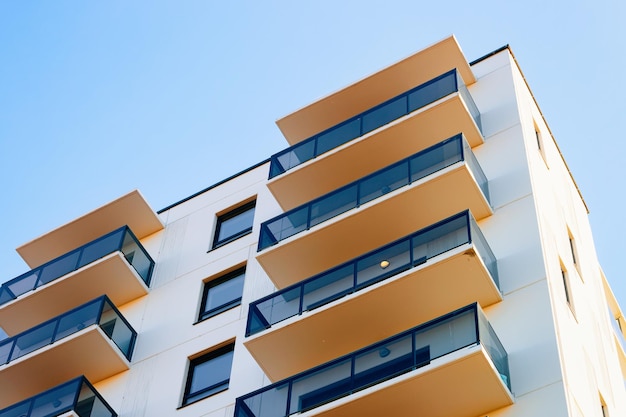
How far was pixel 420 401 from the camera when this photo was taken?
19.8m

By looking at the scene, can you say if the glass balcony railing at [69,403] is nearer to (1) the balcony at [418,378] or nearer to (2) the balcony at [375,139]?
(1) the balcony at [418,378]

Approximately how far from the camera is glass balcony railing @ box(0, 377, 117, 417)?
2527cm

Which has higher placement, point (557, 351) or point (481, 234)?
point (481, 234)

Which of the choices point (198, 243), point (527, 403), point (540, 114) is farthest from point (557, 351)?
point (198, 243)

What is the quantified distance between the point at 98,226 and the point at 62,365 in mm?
5866

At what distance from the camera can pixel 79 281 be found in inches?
1185

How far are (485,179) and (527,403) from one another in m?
7.17

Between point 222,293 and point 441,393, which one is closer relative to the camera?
point 441,393

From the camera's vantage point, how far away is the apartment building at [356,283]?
20438 mm

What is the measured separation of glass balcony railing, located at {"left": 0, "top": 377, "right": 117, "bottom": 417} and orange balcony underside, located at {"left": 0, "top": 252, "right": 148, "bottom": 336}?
180 inches

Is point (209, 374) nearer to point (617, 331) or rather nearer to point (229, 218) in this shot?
point (229, 218)

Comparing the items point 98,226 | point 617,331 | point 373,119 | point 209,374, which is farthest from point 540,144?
point 98,226

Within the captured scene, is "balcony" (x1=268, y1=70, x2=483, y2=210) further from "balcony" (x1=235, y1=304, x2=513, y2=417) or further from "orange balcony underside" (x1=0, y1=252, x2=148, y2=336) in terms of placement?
"balcony" (x1=235, y1=304, x2=513, y2=417)

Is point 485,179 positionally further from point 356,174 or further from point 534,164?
point 356,174
